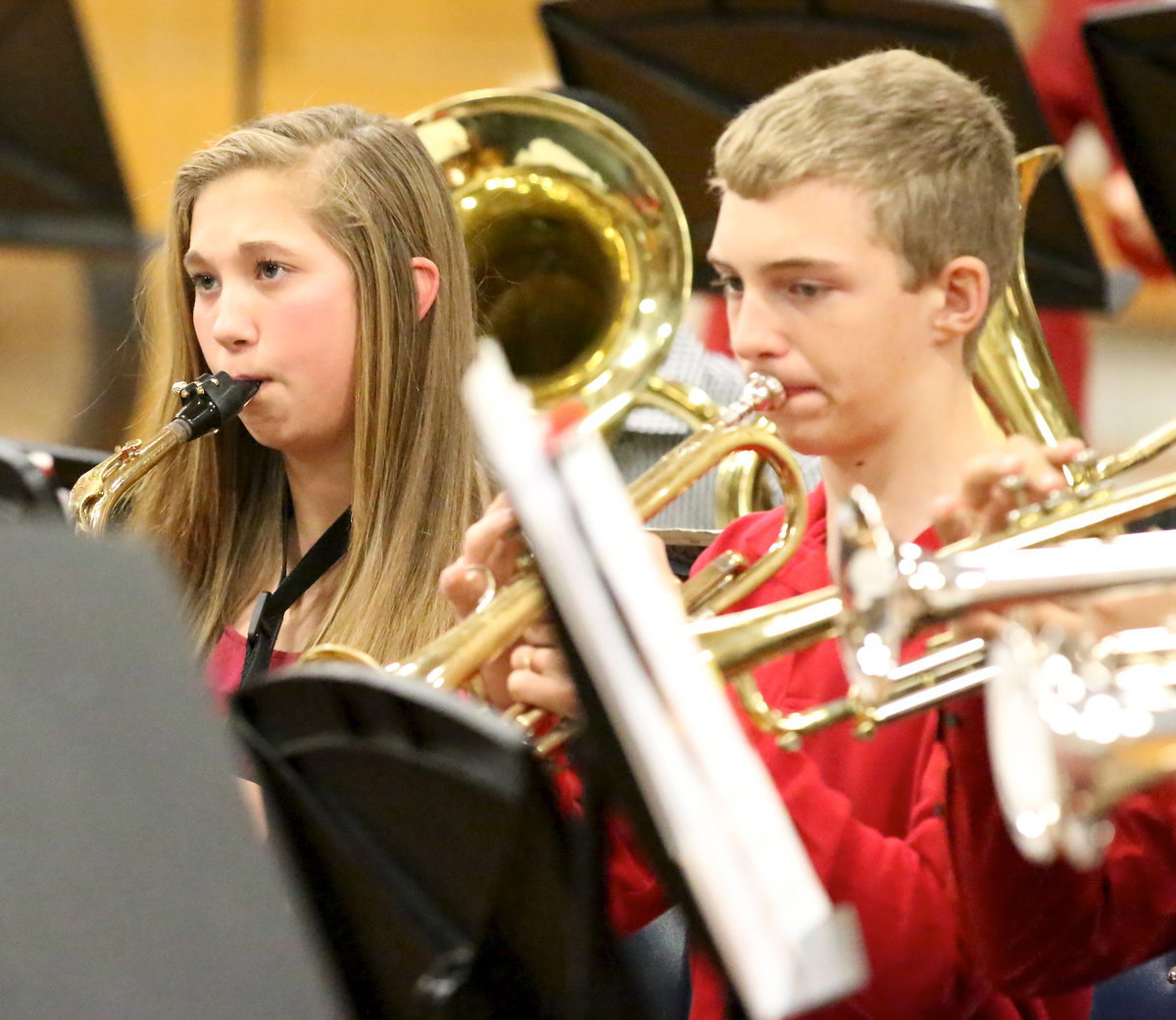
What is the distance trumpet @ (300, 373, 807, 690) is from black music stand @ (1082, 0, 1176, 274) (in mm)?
577

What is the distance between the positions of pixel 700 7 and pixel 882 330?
2.35ft

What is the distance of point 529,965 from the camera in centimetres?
84

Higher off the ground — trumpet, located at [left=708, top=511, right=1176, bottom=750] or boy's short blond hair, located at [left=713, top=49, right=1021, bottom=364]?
boy's short blond hair, located at [left=713, top=49, right=1021, bottom=364]

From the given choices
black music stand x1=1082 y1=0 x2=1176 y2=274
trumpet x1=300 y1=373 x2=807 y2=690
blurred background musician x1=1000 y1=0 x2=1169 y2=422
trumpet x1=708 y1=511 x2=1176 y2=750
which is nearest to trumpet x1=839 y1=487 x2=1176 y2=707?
trumpet x1=708 y1=511 x2=1176 y2=750

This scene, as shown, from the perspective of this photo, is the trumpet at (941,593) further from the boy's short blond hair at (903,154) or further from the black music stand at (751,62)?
the black music stand at (751,62)

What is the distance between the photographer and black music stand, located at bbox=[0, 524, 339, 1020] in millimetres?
719

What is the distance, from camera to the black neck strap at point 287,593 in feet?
4.66

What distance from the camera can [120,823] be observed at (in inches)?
29.0

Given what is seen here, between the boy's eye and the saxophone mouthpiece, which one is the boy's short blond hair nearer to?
the boy's eye

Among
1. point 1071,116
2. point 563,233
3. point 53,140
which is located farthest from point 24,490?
point 1071,116

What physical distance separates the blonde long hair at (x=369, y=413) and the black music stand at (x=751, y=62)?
45 cm

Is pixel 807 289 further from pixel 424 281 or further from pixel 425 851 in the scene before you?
pixel 425 851

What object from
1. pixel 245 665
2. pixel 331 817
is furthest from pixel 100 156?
pixel 331 817

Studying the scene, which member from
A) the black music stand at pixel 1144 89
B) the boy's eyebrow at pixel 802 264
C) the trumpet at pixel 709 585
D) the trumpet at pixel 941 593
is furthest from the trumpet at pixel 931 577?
the black music stand at pixel 1144 89
